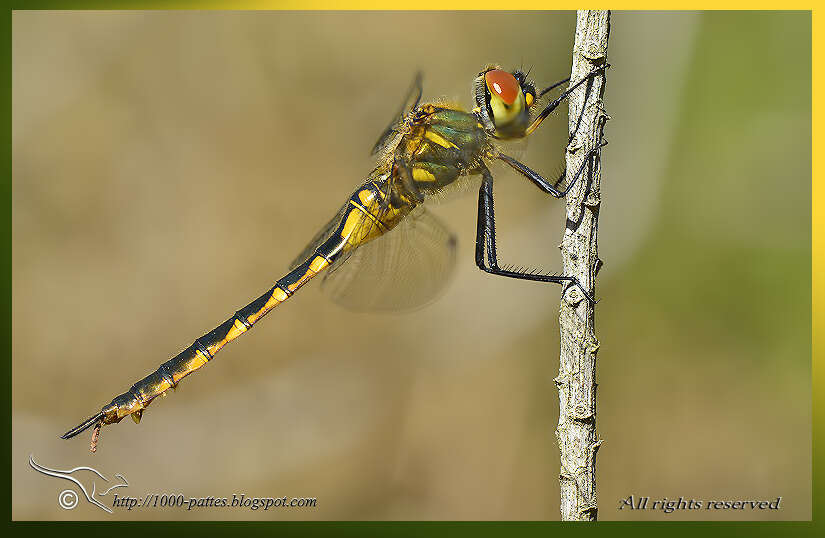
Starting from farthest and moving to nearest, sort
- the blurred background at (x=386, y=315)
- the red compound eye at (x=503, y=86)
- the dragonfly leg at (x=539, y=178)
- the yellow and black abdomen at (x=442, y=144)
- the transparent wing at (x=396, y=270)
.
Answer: the blurred background at (x=386, y=315) < the transparent wing at (x=396, y=270) < the yellow and black abdomen at (x=442, y=144) < the red compound eye at (x=503, y=86) < the dragonfly leg at (x=539, y=178)

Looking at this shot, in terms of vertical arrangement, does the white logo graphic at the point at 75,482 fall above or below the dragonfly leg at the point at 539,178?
below

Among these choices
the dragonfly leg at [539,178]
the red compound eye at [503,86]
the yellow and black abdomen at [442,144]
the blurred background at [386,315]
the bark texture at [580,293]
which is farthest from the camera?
the blurred background at [386,315]

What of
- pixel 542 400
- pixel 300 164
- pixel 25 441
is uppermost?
pixel 300 164

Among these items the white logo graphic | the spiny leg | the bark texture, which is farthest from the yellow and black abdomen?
the white logo graphic

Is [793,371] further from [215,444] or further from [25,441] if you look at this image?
[25,441]

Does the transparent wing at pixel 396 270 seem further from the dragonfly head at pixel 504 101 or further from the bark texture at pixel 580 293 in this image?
the bark texture at pixel 580 293

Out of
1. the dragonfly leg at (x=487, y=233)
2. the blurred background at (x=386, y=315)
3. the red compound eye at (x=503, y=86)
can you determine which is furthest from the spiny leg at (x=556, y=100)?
the blurred background at (x=386, y=315)

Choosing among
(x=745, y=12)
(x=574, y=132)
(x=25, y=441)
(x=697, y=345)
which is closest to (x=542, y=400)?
(x=697, y=345)
